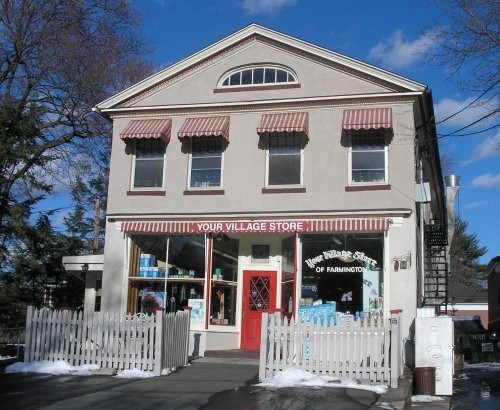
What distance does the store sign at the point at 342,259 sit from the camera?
50.9 ft

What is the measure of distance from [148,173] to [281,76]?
468 cm

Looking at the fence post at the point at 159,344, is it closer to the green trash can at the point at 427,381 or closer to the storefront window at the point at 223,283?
the storefront window at the point at 223,283

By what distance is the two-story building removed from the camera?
51.1ft

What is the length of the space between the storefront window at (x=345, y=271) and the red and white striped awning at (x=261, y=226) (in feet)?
0.99

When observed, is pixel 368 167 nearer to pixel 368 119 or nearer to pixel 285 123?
pixel 368 119

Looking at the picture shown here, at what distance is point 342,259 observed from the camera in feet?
51.6

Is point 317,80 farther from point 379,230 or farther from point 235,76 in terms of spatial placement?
point 379,230

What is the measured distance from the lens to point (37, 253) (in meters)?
22.1

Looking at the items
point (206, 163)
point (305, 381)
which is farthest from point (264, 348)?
point (206, 163)

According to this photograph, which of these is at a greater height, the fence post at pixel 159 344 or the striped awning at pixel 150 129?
the striped awning at pixel 150 129

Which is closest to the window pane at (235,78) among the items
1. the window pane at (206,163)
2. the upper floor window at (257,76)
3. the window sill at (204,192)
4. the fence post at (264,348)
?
the upper floor window at (257,76)

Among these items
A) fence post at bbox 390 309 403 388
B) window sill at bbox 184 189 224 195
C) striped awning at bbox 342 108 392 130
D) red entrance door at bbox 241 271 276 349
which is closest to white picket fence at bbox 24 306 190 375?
red entrance door at bbox 241 271 276 349

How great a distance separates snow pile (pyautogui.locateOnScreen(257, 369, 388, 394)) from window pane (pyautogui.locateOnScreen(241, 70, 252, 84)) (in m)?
8.76

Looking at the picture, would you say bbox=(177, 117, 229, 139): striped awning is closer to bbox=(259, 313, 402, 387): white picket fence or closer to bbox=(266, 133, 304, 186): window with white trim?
bbox=(266, 133, 304, 186): window with white trim
